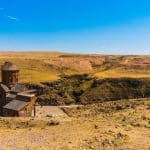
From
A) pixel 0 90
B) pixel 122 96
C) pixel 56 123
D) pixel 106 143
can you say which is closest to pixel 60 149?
pixel 106 143

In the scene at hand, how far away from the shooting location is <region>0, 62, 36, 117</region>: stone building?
145 feet

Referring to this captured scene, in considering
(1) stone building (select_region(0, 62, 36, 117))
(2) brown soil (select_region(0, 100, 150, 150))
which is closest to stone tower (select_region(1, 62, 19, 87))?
(1) stone building (select_region(0, 62, 36, 117))

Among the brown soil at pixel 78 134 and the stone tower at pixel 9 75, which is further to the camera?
the stone tower at pixel 9 75

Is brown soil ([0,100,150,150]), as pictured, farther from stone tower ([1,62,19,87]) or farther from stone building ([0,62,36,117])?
stone tower ([1,62,19,87])

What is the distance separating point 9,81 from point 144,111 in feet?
82.0

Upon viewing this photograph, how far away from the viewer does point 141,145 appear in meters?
21.5

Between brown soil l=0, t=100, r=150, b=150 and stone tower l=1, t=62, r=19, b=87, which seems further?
stone tower l=1, t=62, r=19, b=87

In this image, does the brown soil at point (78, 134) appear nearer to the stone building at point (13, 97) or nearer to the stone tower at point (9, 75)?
the stone building at point (13, 97)

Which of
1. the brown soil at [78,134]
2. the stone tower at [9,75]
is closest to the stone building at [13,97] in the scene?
the stone tower at [9,75]

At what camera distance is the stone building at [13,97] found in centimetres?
4419

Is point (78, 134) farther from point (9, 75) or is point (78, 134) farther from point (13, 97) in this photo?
point (9, 75)

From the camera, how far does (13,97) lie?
4841 cm

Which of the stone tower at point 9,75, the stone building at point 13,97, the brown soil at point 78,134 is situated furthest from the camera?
the stone tower at point 9,75

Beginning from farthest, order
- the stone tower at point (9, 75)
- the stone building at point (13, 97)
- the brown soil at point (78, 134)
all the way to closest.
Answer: the stone tower at point (9, 75), the stone building at point (13, 97), the brown soil at point (78, 134)
